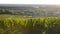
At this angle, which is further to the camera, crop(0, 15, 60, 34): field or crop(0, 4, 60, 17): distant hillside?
crop(0, 4, 60, 17): distant hillside

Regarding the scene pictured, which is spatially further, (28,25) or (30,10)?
(30,10)

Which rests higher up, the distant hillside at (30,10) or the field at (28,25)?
the distant hillside at (30,10)

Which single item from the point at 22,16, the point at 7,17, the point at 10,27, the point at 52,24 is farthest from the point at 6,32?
the point at 52,24

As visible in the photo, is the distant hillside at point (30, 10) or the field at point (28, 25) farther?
the distant hillside at point (30, 10)

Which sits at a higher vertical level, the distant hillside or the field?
the distant hillside

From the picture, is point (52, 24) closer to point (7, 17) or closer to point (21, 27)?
point (21, 27)
